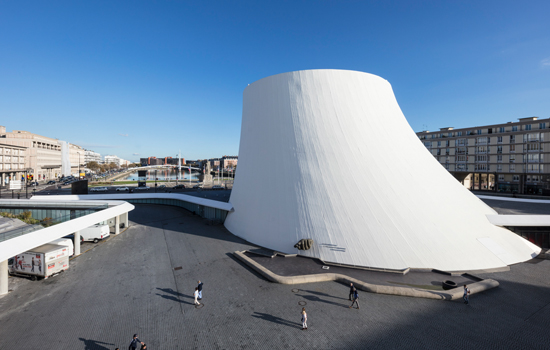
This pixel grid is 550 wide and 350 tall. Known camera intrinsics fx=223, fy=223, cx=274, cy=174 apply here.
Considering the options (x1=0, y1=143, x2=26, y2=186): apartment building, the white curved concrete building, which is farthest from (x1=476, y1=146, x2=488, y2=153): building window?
(x1=0, y1=143, x2=26, y2=186): apartment building

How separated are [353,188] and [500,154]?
167 feet

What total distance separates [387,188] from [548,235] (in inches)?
566

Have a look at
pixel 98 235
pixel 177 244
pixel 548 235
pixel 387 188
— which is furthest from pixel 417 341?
pixel 98 235

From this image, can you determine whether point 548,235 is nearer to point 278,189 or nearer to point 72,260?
point 278,189

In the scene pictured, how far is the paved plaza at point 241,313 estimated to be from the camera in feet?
25.6

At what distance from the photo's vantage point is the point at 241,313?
924 cm

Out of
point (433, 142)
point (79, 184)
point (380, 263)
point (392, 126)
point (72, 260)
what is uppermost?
point (433, 142)

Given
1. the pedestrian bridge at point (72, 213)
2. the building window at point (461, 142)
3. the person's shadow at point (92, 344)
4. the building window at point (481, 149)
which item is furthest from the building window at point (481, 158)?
the person's shadow at point (92, 344)

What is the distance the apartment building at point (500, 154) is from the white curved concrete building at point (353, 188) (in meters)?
40.4

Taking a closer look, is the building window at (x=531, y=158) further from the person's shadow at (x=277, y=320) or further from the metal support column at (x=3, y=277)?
the metal support column at (x=3, y=277)

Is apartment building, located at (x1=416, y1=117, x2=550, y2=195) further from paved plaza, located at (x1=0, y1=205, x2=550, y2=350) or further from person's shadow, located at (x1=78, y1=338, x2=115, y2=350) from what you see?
person's shadow, located at (x1=78, y1=338, x2=115, y2=350)

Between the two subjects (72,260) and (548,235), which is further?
(548,235)

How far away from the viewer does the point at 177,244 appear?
1747 centimetres

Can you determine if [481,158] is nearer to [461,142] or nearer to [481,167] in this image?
[481,167]
